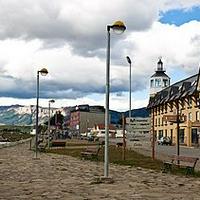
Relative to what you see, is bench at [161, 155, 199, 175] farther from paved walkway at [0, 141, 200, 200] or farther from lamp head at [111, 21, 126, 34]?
lamp head at [111, 21, 126, 34]

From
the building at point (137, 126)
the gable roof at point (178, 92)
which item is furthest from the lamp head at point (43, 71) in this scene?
the gable roof at point (178, 92)

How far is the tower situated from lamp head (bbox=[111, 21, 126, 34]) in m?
103

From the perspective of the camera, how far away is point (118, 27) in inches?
672

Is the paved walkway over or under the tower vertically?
under

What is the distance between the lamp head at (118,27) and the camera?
17.1 m

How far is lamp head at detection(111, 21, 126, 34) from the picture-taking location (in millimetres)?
17062

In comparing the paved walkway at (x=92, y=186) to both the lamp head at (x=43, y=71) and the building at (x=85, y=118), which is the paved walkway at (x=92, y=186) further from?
the building at (x=85, y=118)

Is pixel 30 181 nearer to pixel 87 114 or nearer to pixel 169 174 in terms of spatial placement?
pixel 169 174

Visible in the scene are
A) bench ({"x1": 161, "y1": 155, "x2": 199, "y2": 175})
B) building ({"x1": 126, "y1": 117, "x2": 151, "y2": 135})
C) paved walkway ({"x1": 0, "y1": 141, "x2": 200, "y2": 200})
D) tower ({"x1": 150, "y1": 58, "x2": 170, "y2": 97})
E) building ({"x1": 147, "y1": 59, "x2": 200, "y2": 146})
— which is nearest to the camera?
paved walkway ({"x1": 0, "y1": 141, "x2": 200, "y2": 200})

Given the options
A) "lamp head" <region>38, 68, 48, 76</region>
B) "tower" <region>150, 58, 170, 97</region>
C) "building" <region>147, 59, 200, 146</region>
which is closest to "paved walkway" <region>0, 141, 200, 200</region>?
"lamp head" <region>38, 68, 48, 76</region>

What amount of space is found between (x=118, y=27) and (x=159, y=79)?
106 m

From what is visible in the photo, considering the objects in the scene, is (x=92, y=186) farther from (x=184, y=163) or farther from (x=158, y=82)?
(x=158, y=82)

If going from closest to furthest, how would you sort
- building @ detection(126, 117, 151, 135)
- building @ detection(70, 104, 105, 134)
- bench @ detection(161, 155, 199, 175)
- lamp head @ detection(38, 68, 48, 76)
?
bench @ detection(161, 155, 199, 175) → lamp head @ detection(38, 68, 48, 76) → building @ detection(126, 117, 151, 135) → building @ detection(70, 104, 105, 134)

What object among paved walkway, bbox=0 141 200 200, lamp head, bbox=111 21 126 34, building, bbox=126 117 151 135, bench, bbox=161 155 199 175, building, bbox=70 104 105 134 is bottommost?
paved walkway, bbox=0 141 200 200
